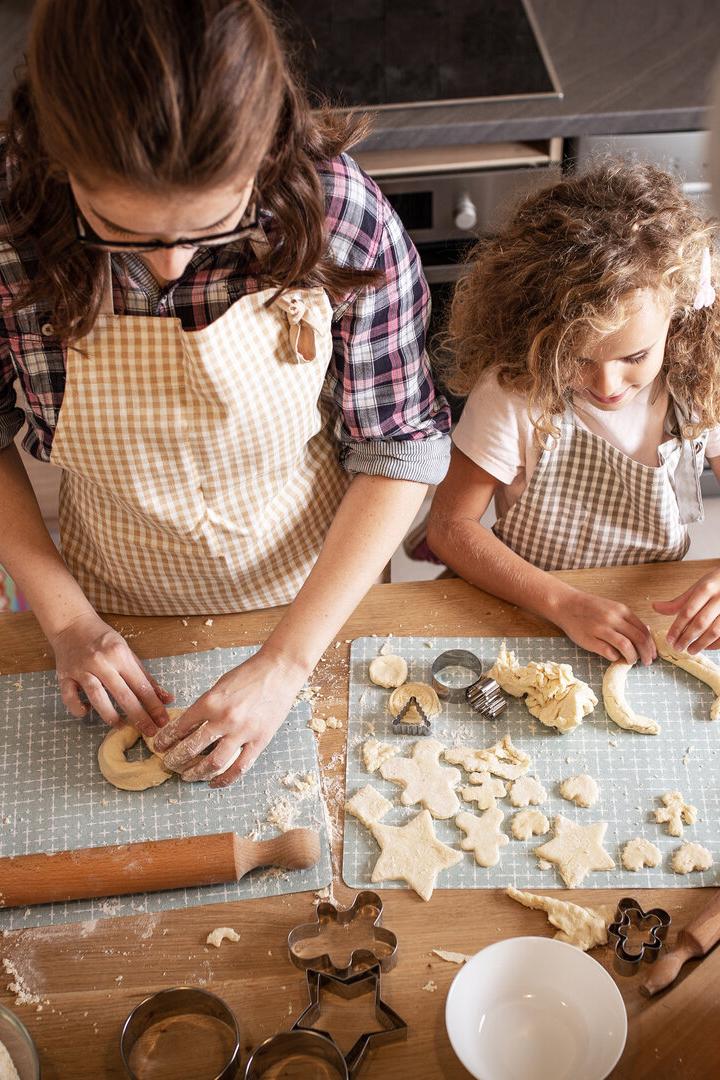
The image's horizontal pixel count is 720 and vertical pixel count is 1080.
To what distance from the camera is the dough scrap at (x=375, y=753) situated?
1136 millimetres

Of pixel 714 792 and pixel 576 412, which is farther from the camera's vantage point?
pixel 576 412

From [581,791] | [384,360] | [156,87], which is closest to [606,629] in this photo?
[581,791]

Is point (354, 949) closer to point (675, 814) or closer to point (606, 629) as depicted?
point (675, 814)

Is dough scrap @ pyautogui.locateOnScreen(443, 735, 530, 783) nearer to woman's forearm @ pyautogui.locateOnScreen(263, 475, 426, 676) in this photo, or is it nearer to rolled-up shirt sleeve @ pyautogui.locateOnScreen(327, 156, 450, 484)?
woman's forearm @ pyautogui.locateOnScreen(263, 475, 426, 676)

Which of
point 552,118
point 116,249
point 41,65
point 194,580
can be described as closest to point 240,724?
point 194,580

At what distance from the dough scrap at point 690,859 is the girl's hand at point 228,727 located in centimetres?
47

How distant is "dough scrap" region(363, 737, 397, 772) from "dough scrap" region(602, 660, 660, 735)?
0.89 feet

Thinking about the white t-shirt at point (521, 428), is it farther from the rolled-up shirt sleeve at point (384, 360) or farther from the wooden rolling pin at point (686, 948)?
the wooden rolling pin at point (686, 948)

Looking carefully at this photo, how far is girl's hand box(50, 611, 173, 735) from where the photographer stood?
116 centimetres

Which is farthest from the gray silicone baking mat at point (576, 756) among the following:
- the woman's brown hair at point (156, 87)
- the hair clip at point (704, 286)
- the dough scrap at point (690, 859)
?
the woman's brown hair at point (156, 87)

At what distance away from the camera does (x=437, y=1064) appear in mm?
876

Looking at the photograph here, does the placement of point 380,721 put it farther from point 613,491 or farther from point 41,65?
point 41,65

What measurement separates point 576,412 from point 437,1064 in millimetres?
978

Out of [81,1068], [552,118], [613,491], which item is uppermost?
[552,118]
